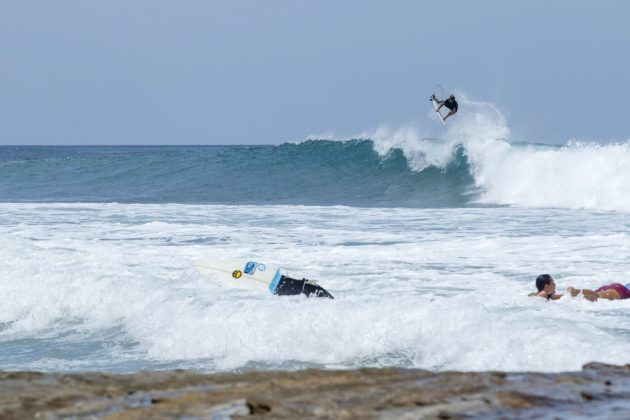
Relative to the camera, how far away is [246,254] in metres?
13.7

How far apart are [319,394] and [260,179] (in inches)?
1237

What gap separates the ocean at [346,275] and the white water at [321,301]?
0.07 feet

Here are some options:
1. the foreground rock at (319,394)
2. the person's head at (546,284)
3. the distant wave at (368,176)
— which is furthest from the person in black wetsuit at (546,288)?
the distant wave at (368,176)

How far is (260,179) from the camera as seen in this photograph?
116 ft

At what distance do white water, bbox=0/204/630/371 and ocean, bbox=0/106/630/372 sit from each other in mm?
23

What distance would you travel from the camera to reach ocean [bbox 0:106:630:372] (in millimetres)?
7258

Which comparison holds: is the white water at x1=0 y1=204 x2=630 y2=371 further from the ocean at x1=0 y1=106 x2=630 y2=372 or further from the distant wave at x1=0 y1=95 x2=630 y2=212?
the distant wave at x1=0 y1=95 x2=630 y2=212

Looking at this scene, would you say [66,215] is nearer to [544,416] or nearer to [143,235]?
[143,235]

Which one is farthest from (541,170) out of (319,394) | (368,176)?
(319,394)

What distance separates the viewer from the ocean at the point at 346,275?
A: 7.26m

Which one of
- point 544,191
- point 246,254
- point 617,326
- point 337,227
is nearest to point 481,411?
point 617,326

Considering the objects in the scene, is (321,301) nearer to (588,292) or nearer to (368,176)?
(588,292)

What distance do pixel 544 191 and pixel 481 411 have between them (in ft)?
77.5

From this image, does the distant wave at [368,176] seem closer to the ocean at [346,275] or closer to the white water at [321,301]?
the ocean at [346,275]
